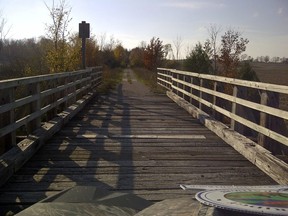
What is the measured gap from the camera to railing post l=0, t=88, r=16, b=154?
5098 mm

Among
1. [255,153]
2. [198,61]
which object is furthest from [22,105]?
[198,61]

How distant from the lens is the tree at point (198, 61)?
25.1m

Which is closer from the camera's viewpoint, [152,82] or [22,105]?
[22,105]

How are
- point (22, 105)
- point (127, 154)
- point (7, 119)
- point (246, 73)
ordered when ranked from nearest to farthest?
point (7, 119), point (22, 105), point (127, 154), point (246, 73)

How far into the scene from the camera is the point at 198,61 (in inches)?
1010

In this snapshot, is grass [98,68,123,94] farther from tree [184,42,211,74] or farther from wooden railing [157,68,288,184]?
wooden railing [157,68,288,184]

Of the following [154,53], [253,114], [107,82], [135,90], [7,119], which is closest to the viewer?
[7,119]

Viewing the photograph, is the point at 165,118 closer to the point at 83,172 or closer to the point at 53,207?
the point at 83,172

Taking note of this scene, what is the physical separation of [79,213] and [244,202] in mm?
995

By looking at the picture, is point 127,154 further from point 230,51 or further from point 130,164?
point 230,51

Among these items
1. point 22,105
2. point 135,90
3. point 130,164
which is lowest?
point 130,164

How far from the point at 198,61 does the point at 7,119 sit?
21320mm

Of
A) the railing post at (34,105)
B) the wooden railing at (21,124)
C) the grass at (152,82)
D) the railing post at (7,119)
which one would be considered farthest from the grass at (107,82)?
the railing post at (7,119)

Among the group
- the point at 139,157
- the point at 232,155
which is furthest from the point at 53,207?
the point at 232,155
